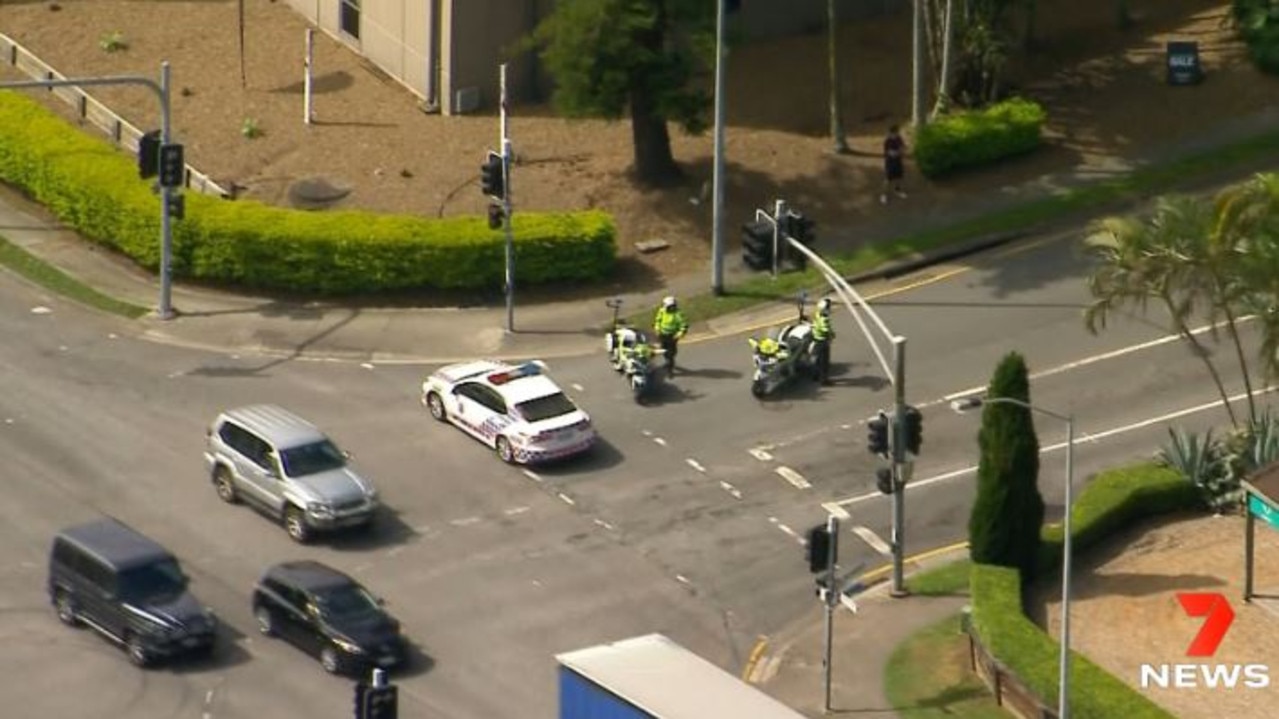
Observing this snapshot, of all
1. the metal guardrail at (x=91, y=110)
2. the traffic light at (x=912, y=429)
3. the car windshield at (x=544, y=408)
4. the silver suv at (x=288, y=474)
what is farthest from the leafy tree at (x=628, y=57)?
the traffic light at (x=912, y=429)

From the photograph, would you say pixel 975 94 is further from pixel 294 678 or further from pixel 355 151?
pixel 294 678

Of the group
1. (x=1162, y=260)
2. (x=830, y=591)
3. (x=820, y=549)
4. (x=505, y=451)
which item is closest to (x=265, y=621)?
(x=505, y=451)

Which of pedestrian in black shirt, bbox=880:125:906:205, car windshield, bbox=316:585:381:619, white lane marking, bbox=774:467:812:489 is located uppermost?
pedestrian in black shirt, bbox=880:125:906:205

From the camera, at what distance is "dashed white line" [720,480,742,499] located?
6022 centimetres

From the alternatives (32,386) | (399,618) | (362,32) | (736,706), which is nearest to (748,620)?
(399,618)

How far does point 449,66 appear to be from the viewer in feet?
250

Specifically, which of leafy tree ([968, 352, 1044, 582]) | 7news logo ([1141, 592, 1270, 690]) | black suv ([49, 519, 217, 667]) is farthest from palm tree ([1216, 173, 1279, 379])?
black suv ([49, 519, 217, 667])

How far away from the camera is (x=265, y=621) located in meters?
54.5

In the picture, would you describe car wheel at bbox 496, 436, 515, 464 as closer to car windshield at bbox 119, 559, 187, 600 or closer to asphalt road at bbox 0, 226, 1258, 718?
asphalt road at bbox 0, 226, 1258, 718

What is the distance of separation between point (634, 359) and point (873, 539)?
7.65 metres

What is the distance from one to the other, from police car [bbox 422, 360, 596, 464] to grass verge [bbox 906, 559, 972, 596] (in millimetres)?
7772

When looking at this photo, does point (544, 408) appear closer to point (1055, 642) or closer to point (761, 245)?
point (761, 245)

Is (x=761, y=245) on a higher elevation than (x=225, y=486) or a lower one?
higher

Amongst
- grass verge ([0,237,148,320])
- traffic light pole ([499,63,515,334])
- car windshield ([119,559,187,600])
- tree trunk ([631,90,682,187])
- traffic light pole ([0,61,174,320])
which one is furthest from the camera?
tree trunk ([631,90,682,187])
